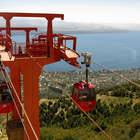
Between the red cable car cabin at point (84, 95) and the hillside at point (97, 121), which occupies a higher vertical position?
the red cable car cabin at point (84, 95)

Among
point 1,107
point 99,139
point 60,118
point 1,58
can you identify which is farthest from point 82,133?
point 1,58

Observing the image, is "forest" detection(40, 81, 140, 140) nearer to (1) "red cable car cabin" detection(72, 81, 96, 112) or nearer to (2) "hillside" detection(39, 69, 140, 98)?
(1) "red cable car cabin" detection(72, 81, 96, 112)

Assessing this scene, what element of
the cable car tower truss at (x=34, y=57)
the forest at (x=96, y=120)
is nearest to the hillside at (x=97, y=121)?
the forest at (x=96, y=120)

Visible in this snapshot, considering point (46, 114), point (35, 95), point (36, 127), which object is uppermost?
point (35, 95)

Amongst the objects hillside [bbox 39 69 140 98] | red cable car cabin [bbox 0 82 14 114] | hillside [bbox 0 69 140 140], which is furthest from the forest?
hillside [bbox 39 69 140 98]

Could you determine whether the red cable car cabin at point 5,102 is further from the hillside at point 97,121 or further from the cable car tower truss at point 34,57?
the hillside at point 97,121

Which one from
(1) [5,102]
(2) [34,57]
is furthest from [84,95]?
(1) [5,102]

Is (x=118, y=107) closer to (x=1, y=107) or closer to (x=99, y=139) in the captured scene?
(x=99, y=139)

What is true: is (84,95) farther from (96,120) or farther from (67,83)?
(67,83)
